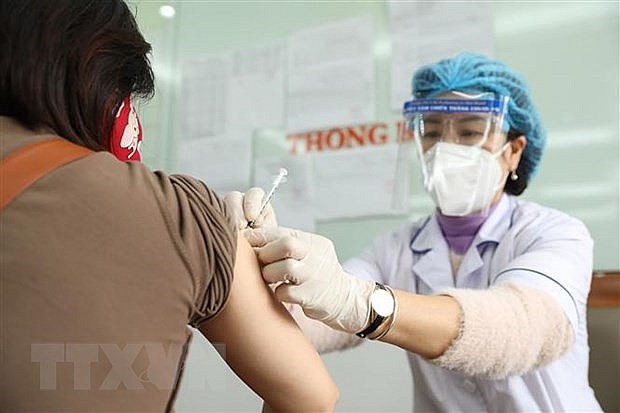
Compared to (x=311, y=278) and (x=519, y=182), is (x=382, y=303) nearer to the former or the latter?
(x=311, y=278)

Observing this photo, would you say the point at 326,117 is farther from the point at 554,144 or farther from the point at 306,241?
the point at 306,241

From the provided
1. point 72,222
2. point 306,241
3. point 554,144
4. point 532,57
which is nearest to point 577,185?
point 554,144

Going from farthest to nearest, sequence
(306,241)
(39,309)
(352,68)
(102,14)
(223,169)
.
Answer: (223,169) → (352,68) → (306,241) → (102,14) → (39,309)

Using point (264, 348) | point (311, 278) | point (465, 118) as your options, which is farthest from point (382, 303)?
point (465, 118)

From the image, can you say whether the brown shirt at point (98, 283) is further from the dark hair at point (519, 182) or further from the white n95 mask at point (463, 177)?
the dark hair at point (519, 182)

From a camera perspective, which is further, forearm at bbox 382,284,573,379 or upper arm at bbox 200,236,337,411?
forearm at bbox 382,284,573,379

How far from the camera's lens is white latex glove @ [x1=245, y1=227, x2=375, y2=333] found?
33.9 inches

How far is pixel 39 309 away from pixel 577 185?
1517 mm

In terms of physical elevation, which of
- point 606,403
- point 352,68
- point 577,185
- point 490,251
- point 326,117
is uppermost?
point 352,68

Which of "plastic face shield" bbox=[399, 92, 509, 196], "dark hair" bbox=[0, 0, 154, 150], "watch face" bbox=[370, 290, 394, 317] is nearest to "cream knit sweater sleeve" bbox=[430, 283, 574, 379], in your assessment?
"watch face" bbox=[370, 290, 394, 317]

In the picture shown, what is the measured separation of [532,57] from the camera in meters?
1.85

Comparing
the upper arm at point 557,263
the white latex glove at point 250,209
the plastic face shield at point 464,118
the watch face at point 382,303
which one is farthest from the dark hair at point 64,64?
the plastic face shield at point 464,118

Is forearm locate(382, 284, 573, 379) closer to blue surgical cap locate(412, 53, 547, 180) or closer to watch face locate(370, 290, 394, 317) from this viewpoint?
watch face locate(370, 290, 394, 317)

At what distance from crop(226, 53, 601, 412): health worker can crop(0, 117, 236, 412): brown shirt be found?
0.72 feet
